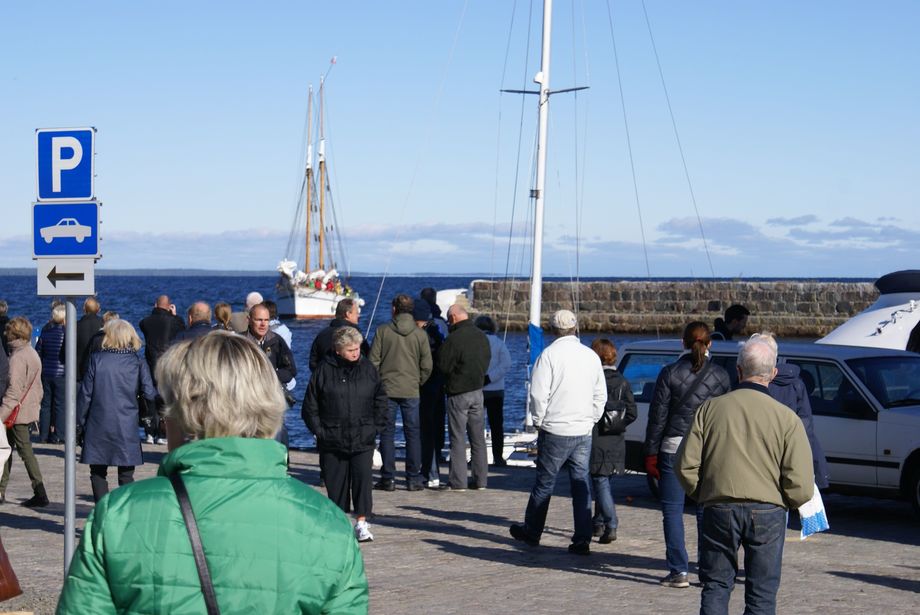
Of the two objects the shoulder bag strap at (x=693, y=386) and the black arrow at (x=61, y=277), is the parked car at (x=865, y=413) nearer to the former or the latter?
the shoulder bag strap at (x=693, y=386)

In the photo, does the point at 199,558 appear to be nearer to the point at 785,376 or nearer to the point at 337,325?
the point at 785,376

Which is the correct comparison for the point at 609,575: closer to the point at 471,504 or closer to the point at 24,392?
the point at 471,504

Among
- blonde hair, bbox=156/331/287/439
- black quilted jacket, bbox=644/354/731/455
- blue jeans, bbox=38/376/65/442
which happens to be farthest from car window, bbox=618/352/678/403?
blonde hair, bbox=156/331/287/439

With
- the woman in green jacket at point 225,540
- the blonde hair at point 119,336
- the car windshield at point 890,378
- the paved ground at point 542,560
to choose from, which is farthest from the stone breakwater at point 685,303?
the woman in green jacket at point 225,540

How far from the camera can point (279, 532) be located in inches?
111

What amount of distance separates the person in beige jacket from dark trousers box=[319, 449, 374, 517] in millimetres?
3359

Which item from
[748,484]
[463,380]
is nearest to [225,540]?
[748,484]

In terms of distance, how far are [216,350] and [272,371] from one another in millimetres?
153

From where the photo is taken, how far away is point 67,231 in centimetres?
816

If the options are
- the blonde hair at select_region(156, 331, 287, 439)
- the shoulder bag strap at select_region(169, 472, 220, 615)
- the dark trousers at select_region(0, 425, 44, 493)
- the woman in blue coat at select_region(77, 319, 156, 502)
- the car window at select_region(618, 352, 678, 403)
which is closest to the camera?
the shoulder bag strap at select_region(169, 472, 220, 615)

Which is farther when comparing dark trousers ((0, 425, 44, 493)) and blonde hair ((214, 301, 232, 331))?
blonde hair ((214, 301, 232, 331))

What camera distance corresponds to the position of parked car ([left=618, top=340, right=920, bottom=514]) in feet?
37.2

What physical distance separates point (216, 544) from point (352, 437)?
7340 mm

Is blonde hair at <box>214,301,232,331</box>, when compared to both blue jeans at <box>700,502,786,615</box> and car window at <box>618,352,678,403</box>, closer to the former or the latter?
car window at <box>618,352,678,403</box>
